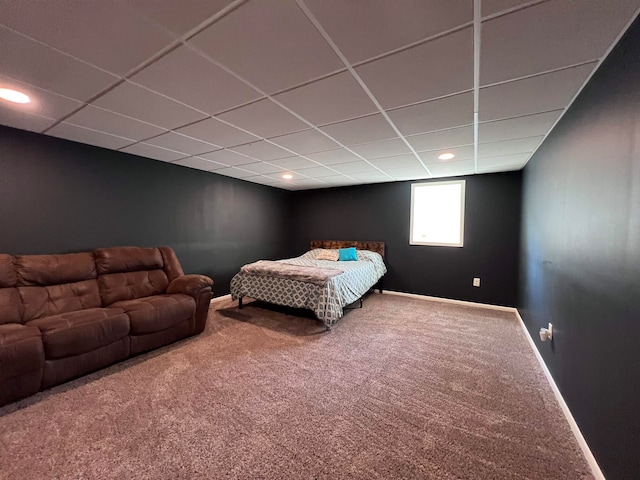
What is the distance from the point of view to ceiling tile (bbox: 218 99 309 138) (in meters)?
2.03

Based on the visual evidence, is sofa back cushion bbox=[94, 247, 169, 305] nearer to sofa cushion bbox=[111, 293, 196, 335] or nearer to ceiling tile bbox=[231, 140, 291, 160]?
sofa cushion bbox=[111, 293, 196, 335]

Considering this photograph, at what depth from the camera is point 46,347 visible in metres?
1.91

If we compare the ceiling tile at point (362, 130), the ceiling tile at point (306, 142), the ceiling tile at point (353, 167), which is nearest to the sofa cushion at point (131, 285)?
the ceiling tile at point (306, 142)

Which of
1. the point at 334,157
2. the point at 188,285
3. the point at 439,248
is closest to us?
the point at 188,285

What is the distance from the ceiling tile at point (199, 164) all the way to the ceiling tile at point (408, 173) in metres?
2.70

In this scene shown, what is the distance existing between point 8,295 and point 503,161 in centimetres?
566

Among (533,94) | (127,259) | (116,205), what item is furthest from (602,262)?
(116,205)

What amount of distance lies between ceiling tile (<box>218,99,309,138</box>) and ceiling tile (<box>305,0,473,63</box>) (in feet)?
2.80

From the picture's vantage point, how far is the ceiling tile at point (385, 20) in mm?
1081

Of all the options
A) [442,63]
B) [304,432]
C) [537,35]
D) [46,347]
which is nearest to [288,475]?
[304,432]

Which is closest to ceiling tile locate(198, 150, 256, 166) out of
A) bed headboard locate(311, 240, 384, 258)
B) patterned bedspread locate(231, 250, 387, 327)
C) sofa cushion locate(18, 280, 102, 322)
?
patterned bedspread locate(231, 250, 387, 327)

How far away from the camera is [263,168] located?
4.00 meters

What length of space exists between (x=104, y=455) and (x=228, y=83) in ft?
7.65

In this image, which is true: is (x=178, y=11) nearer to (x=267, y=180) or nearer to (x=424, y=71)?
(x=424, y=71)
